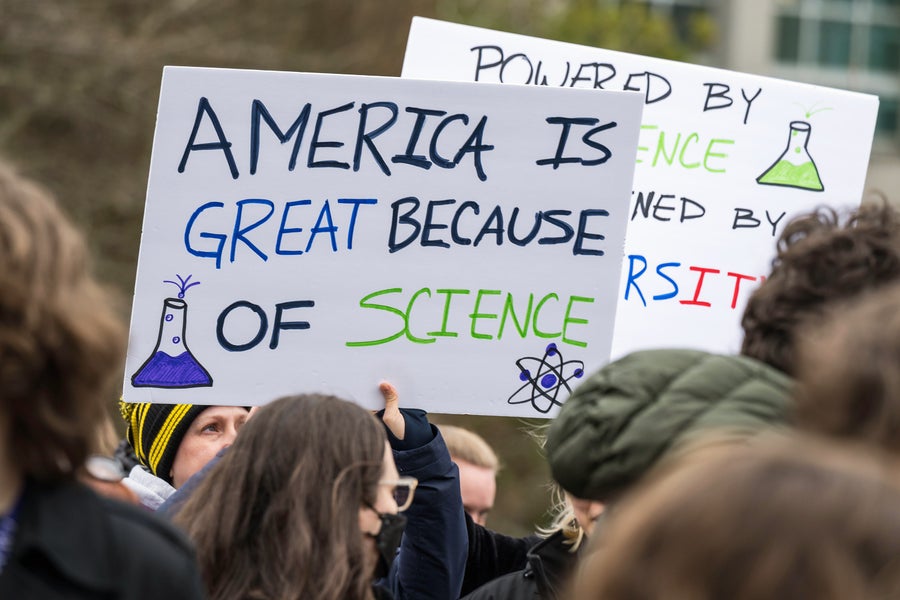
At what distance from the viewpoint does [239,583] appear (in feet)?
7.72

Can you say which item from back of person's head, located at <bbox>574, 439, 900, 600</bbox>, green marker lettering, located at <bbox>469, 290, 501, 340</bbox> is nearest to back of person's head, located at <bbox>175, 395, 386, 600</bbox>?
green marker lettering, located at <bbox>469, 290, 501, 340</bbox>

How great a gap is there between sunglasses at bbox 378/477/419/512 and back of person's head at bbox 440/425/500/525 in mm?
1558

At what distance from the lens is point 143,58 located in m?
10.0

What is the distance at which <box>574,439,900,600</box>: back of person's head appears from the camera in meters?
1.18

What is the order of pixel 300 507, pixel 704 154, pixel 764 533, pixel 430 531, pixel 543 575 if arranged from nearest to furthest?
1. pixel 764 533
2. pixel 300 507
3. pixel 543 575
4. pixel 430 531
5. pixel 704 154

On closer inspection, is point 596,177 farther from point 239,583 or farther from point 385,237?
point 239,583

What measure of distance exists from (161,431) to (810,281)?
184 centimetres

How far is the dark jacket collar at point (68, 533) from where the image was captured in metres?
1.57

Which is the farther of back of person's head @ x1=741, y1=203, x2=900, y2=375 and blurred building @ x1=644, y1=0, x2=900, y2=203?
blurred building @ x1=644, y1=0, x2=900, y2=203


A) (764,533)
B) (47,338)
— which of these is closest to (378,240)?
(47,338)

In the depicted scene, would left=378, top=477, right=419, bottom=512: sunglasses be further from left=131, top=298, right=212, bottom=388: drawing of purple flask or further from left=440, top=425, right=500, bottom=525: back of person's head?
left=440, top=425, right=500, bottom=525: back of person's head

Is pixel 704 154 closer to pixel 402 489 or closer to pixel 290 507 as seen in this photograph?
pixel 402 489

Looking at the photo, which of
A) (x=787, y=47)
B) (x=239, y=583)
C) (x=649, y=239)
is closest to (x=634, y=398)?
(x=239, y=583)

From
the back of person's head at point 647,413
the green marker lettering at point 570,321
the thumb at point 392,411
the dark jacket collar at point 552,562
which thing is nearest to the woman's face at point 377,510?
the dark jacket collar at point 552,562
